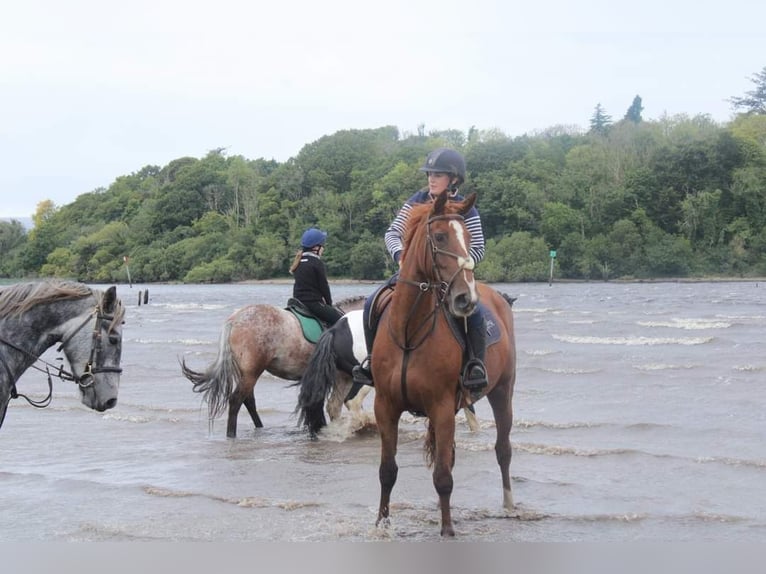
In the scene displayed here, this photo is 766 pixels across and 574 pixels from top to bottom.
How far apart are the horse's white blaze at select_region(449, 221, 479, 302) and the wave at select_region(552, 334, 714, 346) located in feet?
64.4

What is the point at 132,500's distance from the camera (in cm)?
812

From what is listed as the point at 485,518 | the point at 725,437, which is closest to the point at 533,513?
the point at 485,518

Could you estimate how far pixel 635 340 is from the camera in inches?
1020

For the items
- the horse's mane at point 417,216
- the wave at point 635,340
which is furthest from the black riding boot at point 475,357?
the wave at point 635,340

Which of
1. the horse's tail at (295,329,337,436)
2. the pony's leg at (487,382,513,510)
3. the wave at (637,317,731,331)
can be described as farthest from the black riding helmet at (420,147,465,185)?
the wave at (637,317,731,331)

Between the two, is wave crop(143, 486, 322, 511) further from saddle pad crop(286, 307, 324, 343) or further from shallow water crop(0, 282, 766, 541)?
saddle pad crop(286, 307, 324, 343)

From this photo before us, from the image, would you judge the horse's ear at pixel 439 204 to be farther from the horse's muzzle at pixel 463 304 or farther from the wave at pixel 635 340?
the wave at pixel 635 340

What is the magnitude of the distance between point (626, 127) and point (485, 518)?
124931 mm

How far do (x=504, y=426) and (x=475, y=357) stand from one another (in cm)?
142

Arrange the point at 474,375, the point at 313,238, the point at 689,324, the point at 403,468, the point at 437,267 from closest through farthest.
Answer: the point at 437,267, the point at 474,375, the point at 403,468, the point at 313,238, the point at 689,324

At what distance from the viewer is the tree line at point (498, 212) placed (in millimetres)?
100875

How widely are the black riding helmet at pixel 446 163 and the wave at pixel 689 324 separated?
80.5 ft

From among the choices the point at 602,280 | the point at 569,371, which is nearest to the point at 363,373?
the point at 569,371

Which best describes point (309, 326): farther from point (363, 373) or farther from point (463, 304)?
point (463, 304)
